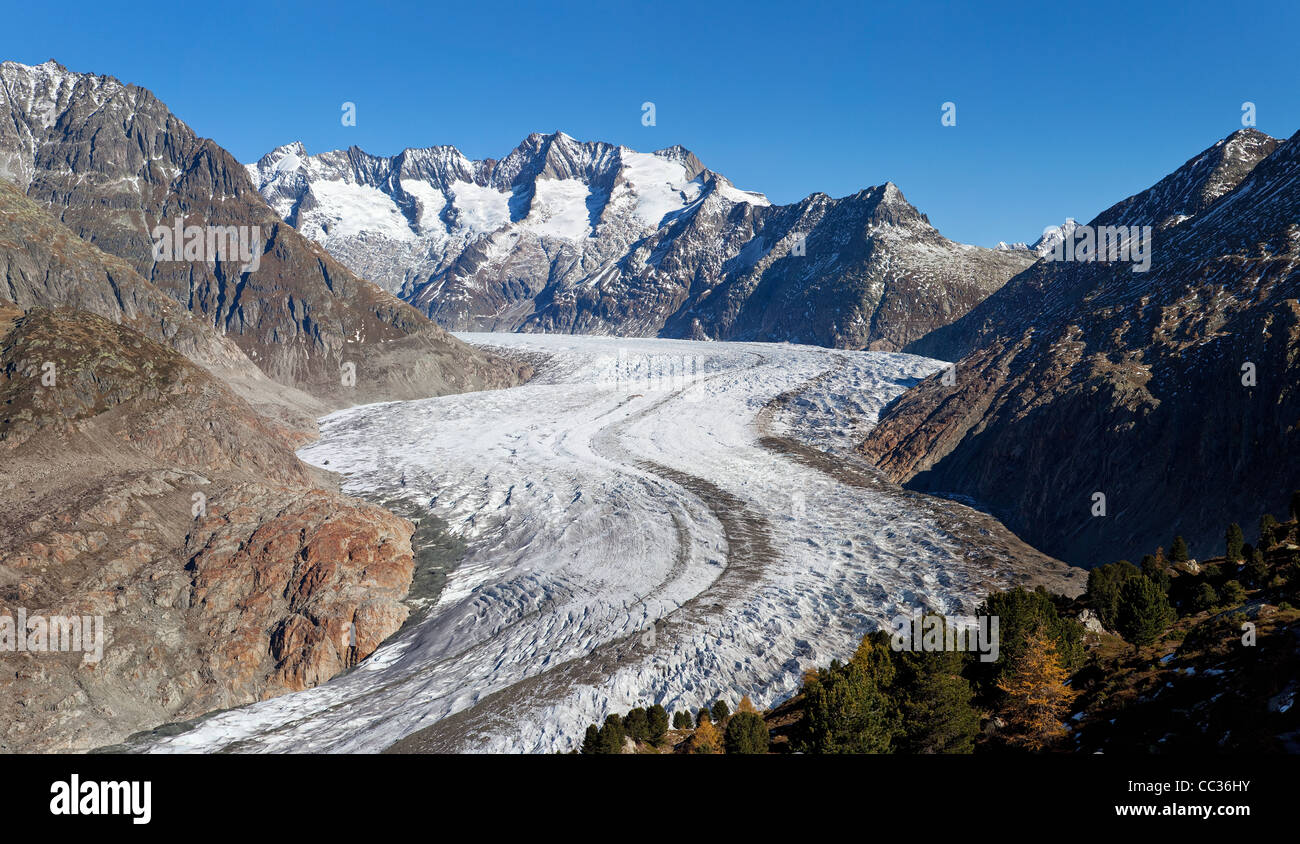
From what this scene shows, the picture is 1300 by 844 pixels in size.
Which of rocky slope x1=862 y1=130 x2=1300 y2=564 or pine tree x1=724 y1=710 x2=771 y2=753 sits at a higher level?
rocky slope x1=862 y1=130 x2=1300 y2=564

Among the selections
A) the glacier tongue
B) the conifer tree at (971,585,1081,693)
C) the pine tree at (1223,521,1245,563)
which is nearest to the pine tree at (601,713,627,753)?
the glacier tongue

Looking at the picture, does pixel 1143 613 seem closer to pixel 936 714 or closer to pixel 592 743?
pixel 936 714

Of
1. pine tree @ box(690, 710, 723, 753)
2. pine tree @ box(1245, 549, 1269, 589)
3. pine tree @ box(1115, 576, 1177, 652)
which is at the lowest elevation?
pine tree @ box(690, 710, 723, 753)

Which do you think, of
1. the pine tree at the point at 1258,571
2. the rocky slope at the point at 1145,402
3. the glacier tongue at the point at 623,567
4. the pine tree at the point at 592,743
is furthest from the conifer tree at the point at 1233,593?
the pine tree at the point at 592,743

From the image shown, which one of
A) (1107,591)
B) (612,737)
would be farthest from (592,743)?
(1107,591)

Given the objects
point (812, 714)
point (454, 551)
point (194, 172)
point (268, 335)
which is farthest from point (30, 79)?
point (812, 714)

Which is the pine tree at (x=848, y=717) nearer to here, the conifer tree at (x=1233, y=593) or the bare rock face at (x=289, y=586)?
the conifer tree at (x=1233, y=593)

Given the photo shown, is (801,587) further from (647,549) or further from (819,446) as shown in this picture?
(819,446)

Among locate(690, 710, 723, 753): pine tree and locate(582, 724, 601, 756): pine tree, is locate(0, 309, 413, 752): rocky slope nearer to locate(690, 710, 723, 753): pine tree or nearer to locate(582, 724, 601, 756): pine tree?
locate(582, 724, 601, 756): pine tree
